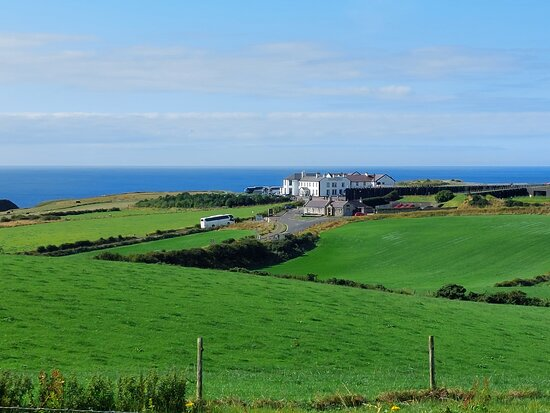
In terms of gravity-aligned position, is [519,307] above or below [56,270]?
below

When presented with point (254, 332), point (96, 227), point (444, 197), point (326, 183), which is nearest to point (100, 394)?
point (254, 332)

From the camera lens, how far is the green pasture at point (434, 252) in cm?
6059

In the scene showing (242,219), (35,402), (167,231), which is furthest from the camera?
(242,219)

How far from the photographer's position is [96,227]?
275 ft

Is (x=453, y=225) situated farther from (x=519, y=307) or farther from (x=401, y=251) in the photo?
(x=519, y=307)

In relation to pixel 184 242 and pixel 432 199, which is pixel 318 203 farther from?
pixel 184 242

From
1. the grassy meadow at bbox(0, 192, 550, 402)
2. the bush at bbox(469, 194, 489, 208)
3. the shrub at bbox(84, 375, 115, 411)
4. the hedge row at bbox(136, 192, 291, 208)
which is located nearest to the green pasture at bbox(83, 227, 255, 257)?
the grassy meadow at bbox(0, 192, 550, 402)

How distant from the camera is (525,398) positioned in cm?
1683

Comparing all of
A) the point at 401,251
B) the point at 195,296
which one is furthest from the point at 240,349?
the point at 401,251

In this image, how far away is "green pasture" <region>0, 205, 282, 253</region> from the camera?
69.5 meters

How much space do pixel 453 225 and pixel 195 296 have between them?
5796 centimetres

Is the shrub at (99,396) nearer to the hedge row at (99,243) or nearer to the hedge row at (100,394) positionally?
the hedge row at (100,394)

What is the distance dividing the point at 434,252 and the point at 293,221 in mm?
31122

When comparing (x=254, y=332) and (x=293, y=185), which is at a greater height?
(x=293, y=185)
